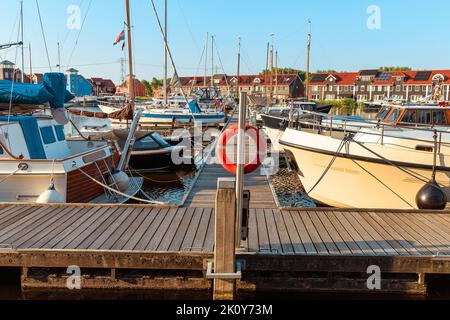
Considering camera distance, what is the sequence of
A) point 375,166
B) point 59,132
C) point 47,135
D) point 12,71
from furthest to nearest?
point 12,71, point 59,132, point 47,135, point 375,166

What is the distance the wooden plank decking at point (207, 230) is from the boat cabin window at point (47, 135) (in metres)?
3.12

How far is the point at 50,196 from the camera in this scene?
855 centimetres

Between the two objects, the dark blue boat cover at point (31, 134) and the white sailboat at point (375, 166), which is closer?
the white sailboat at point (375, 166)

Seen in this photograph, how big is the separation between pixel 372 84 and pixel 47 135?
80.2m

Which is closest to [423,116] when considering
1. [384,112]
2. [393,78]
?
[384,112]

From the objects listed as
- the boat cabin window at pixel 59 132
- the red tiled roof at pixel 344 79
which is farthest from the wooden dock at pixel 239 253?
the red tiled roof at pixel 344 79

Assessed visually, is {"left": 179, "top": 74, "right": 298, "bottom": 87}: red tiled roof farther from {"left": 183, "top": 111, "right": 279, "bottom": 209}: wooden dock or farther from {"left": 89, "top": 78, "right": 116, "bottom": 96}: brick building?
{"left": 183, "top": 111, "right": 279, "bottom": 209}: wooden dock

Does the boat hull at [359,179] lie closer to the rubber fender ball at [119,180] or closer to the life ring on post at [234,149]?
the life ring on post at [234,149]

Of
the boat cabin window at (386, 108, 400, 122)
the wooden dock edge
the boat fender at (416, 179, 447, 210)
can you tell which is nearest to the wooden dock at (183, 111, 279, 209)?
the wooden dock edge

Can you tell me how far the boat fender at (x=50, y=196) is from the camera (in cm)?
849

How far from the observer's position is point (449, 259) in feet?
19.0

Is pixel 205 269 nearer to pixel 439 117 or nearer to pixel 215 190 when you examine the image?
pixel 215 190

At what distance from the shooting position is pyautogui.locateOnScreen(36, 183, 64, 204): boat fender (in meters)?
8.49

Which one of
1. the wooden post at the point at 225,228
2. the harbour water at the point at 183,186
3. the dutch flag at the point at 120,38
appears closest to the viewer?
the wooden post at the point at 225,228
